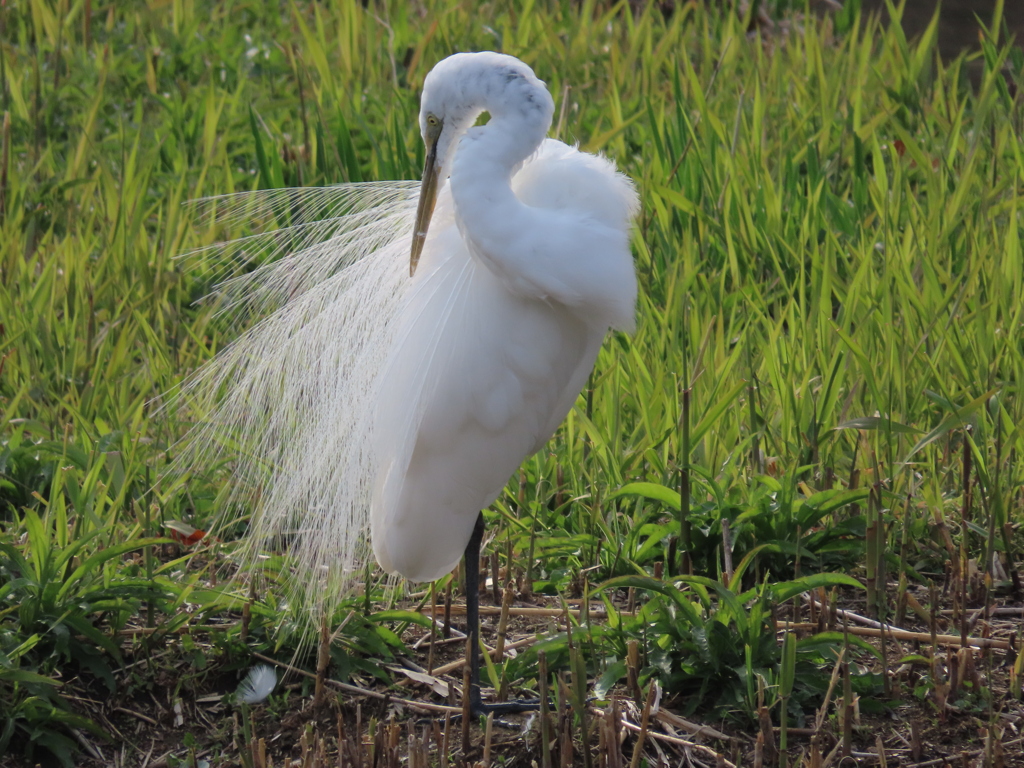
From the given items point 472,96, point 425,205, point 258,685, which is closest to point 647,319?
point 425,205

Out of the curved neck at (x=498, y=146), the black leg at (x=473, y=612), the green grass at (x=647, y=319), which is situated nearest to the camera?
the curved neck at (x=498, y=146)

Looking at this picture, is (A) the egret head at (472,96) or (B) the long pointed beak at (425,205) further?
(B) the long pointed beak at (425,205)

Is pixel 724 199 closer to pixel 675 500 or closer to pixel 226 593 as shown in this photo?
pixel 675 500

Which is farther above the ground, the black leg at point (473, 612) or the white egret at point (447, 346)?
the white egret at point (447, 346)

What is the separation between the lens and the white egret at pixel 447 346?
189 centimetres

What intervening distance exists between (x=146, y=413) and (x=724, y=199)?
1.74m

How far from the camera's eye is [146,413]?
9.51 ft

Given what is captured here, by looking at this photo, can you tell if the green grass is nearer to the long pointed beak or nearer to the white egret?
the white egret

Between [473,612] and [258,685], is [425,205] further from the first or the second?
[258,685]

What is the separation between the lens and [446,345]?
78.7 inches

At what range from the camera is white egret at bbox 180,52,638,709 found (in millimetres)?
1893

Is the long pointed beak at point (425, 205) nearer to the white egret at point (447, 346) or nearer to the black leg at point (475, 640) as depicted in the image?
the white egret at point (447, 346)

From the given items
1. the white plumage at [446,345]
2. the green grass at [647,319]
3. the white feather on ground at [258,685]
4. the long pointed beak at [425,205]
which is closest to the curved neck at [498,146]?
the white plumage at [446,345]

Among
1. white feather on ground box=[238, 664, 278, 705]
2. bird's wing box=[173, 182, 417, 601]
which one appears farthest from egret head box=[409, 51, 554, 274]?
white feather on ground box=[238, 664, 278, 705]
